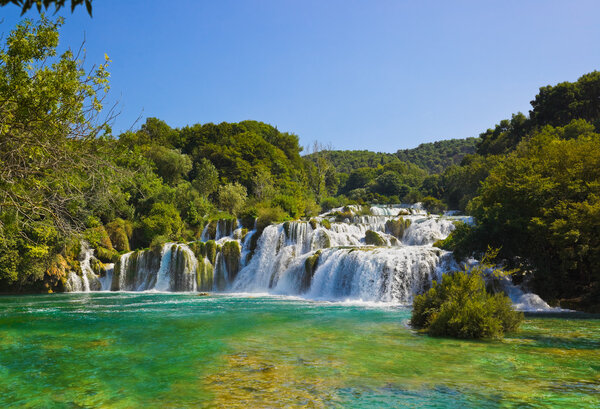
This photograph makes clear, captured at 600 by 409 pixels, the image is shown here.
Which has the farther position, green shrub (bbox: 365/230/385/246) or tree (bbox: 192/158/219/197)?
tree (bbox: 192/158/219/197)

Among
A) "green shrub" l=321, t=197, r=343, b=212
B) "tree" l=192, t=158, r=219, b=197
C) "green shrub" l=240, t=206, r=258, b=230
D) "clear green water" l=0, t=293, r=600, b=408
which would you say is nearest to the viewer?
"clear green water" l=0, t=293, r=600, b=408

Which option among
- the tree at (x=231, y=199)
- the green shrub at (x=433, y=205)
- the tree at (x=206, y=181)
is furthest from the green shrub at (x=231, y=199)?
the green shrub at (x=433, y=205)

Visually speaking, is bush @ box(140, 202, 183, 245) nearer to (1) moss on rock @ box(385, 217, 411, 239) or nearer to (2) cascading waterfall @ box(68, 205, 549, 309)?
(2) cascading waterfall @ box(68, 205, 549, 309)

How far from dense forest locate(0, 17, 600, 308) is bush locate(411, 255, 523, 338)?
21.4 feet

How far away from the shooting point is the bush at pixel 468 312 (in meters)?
11.9

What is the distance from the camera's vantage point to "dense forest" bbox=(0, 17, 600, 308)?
892cm

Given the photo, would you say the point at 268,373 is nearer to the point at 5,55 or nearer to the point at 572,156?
the point at 5,55

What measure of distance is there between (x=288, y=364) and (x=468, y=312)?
18.6 ft

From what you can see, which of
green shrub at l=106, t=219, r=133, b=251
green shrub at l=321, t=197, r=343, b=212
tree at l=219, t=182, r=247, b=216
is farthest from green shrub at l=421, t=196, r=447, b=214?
green shrub at l=106, t=219, r=133, b=251

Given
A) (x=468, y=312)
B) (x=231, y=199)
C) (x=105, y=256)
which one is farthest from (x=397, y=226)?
(x=468, y=312)

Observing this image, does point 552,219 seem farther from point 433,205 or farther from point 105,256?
point 433,205

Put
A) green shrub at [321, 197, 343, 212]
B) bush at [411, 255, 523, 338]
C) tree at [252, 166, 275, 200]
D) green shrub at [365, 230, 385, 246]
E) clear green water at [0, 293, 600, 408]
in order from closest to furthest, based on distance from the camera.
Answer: clear green water at [0, 293, 600, 408], bush at [411, 255, 523, 338], green shrub at [365, 230, 385, 246], tree at [252, 166, 275, 200], green shrub at [321, 197, 343, 212]

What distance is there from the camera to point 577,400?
6.74m

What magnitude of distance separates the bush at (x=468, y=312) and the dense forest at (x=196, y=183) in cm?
654
